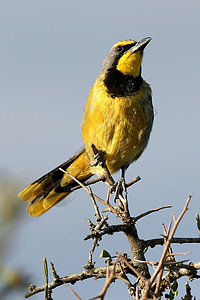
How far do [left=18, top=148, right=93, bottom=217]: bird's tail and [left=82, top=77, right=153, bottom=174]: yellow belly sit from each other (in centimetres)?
47

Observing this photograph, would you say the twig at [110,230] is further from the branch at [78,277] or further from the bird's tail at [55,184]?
the bird's tail at [55,184]

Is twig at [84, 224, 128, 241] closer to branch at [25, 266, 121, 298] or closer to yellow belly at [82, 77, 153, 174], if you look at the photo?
branch at [25, 266, 121, 298]

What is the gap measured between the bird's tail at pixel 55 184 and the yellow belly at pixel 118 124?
47 cm

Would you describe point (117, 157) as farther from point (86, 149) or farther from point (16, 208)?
point (16, 208)

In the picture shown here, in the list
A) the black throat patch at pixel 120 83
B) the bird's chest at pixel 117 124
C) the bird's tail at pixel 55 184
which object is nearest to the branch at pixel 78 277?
the bird's chest at pixel 117 124

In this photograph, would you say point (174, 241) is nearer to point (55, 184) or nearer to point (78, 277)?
point (78, 277)

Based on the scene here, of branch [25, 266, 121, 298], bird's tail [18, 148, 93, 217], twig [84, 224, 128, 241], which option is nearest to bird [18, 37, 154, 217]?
bird's tail [18, 148, 93, 217]

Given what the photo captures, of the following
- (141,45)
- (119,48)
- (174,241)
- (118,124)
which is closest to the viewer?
(174,241)

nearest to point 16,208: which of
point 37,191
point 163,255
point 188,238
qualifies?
point 163,255

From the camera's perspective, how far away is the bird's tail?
4.95 metres

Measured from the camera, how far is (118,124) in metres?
4.42

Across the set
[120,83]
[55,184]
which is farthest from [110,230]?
[55,184]

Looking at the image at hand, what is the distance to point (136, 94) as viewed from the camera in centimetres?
461

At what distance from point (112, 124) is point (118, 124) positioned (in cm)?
6
